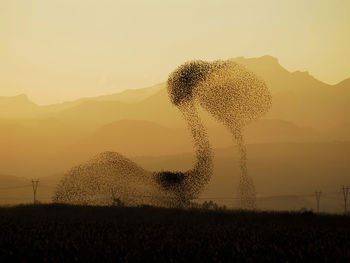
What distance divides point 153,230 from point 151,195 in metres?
18.4

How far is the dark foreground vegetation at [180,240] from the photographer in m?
19.1

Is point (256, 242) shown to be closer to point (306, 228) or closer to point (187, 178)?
point (306, 228)

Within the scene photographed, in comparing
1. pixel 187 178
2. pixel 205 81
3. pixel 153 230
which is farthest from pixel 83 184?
pixel 153 230

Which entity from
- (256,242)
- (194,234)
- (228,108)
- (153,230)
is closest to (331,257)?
(256,242)

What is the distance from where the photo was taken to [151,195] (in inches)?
1732

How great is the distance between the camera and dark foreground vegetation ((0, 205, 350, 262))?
19.1 meters

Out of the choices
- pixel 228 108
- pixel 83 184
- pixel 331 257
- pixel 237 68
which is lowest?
pixel 331 257

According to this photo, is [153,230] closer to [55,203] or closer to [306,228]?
[306,228]

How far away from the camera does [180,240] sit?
72.6 feet

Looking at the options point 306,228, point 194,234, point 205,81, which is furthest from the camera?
point 205,81

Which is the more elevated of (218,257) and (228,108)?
(228,108)

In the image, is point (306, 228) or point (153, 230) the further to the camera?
point (306, 228)

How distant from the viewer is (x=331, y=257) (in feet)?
62.3

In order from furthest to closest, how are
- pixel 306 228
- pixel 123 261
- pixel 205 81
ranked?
pixel 205 81
pixel 306 228
pixel 123 261
